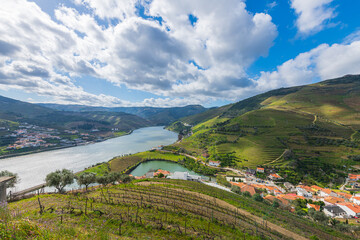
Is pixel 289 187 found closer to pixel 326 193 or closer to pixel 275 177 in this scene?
pixel 275 177

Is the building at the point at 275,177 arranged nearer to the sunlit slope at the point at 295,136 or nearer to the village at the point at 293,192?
the village at the point at 293,192

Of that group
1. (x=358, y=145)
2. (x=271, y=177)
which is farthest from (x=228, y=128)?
(x=358, y=145)

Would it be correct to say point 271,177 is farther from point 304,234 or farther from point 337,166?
point 304,234

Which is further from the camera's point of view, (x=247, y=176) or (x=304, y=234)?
(x=247, y=176)

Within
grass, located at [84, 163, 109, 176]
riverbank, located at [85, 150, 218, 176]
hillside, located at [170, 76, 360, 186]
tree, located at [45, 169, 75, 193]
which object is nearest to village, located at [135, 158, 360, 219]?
riverbank, located at [85, 150, 218, 176]

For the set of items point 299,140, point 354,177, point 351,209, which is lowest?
point 354,177

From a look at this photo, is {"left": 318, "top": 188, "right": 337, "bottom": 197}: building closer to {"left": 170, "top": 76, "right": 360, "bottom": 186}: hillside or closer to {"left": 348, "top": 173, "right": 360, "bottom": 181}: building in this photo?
{"left": 170, "top": 76, "right": 360, "bottom": 186}: hillside

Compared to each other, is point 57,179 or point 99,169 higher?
point 57,179

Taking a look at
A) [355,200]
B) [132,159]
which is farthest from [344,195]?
[132,159]
